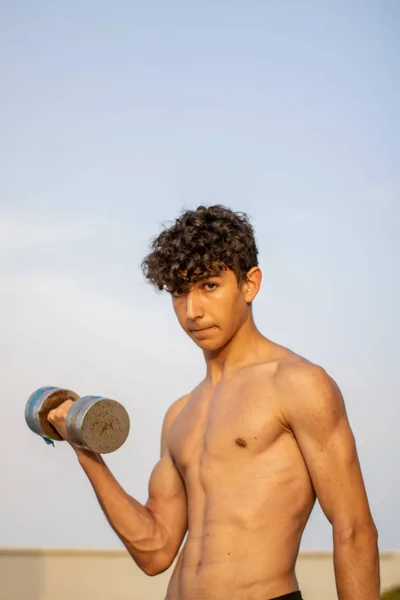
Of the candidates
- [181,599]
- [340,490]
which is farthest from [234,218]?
[181,599]

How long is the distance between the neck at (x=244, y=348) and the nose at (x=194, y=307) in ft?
0.64

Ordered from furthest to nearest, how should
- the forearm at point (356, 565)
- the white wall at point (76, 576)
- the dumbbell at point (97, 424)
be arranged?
the white wall at point (76, 576)
the dumbbell at point (97, 424)
the forearm at point (356, 565)

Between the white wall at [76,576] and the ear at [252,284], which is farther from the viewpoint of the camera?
the white wall at [76,576]

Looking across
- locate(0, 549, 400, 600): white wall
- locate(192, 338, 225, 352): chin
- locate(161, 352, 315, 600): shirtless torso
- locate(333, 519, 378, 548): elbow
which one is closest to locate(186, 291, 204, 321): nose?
locate(192, 338, 225, 352): chin

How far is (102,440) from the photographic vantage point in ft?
11.4

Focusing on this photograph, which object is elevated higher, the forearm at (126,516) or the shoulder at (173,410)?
the shoulder at (173,410)

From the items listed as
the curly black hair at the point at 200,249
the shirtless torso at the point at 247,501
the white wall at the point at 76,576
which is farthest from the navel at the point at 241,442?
the white wall at the point at 76,576

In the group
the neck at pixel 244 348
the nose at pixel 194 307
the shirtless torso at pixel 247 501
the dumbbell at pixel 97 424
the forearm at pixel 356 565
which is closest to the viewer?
the forearm at pixel 356 565

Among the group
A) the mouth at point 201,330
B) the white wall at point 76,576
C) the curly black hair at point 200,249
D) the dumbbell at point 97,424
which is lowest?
the white wall at point 76,576

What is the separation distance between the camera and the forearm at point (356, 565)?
A: 127 inches

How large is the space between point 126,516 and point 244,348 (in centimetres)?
77

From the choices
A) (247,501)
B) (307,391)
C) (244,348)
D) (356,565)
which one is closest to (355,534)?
(356,565)

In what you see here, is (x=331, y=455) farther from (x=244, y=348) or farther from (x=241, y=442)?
(x=244, y=348)

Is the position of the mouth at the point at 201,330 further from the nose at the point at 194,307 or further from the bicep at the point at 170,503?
the bicep at the point at 170,503
